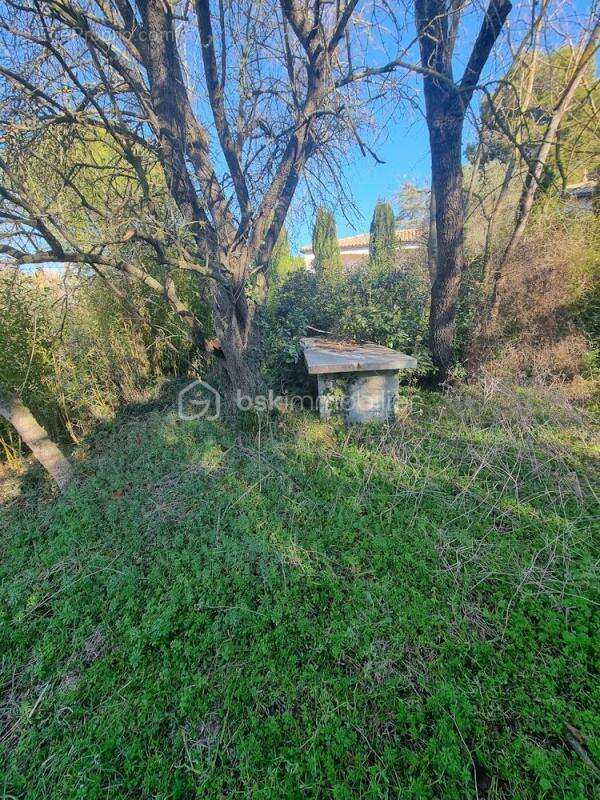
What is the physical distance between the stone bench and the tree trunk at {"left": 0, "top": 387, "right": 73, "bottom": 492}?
9.12ft

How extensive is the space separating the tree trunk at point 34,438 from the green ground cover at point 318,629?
0.32 m

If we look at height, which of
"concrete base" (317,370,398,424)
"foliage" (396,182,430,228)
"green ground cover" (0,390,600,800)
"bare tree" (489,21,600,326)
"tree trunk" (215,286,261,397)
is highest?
"foliage" (396,182,430,228)

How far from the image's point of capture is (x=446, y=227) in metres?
3.90

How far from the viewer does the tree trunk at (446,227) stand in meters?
3.65

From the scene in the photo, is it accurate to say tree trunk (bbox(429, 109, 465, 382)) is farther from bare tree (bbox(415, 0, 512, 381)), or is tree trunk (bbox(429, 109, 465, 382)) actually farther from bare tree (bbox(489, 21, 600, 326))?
bare tree (bbox(489, 21, 600, 326))

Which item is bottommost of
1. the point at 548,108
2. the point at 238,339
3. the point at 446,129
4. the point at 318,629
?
the point at 318,629

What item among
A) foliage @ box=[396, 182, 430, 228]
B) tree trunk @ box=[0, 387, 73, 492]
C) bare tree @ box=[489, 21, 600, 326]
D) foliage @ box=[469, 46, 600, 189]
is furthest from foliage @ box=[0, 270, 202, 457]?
foliage @ box=[396, 182, 430, 228]

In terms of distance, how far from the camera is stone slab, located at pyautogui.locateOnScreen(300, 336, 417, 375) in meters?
3.35

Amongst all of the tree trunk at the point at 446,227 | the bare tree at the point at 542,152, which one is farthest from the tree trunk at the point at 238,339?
the bare tree at the point at 542,152

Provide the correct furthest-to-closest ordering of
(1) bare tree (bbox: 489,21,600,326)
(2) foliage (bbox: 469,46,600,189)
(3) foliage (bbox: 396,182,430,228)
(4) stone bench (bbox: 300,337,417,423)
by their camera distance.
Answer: (3) foliage (bbox: 396,182,430,228) → (2) foliage (bbox: 469,46,600,189) → (1) bare tree (bbox: 489,21,600,326) → (4) stone bench (bbox: 300,337,417,423)

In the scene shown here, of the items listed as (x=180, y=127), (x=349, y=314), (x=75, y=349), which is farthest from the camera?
(x=349, y=314)

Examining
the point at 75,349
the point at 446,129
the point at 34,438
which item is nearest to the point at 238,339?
the point at 34,438

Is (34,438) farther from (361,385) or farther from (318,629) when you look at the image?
(361,385)

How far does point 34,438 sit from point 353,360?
10.9ft
